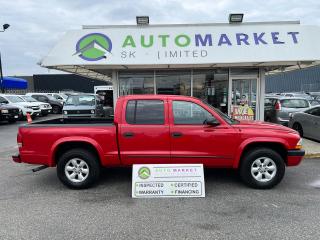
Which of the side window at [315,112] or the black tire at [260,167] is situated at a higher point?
the side window at [315,112]

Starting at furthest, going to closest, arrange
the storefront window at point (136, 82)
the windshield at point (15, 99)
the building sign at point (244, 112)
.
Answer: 1. the windshield at point (15, 99)
2. the storefront window at point (136, 82)
3. the building sign at point (244, 112)

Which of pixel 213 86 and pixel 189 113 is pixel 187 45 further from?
pixel 189 113

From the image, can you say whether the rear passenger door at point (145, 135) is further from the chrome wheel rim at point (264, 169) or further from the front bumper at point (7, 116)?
the front bumper at point (7, 116)

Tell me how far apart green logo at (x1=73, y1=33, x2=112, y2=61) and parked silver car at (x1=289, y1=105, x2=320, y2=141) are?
7.20m

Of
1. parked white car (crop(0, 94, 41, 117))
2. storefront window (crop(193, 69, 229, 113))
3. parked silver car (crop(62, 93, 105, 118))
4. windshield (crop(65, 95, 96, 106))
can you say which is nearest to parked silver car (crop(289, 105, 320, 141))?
storefront window (crop(193, 69, 229, 113))

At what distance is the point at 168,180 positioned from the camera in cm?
474

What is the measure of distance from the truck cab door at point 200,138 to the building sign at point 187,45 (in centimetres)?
418

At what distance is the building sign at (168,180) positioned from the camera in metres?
4.68

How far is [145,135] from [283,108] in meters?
8.60

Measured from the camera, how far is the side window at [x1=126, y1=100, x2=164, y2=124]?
16.4ft

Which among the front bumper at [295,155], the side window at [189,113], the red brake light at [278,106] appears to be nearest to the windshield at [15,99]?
the red brake light at [278,106]

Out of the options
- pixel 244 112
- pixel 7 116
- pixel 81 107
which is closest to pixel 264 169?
pixel 244 112

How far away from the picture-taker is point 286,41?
28.8 ft

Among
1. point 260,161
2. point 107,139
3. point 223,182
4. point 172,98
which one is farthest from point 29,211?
point 260,161
